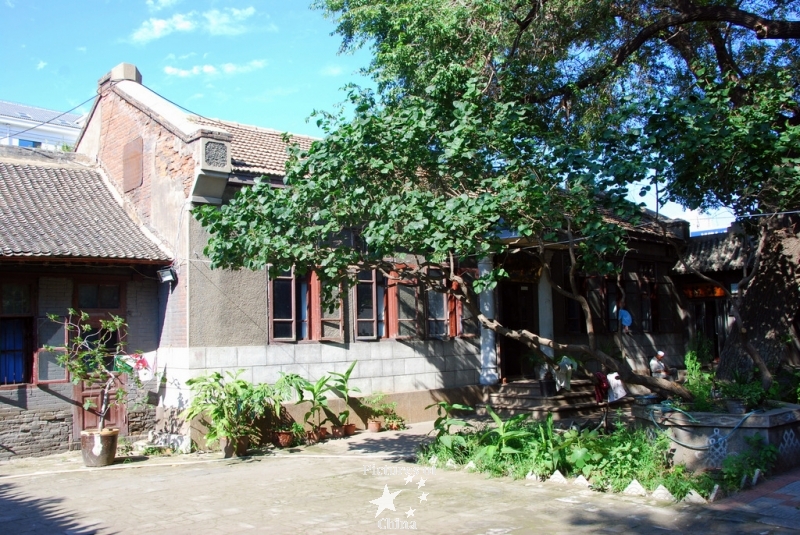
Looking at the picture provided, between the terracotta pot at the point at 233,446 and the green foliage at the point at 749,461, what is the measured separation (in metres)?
7.41

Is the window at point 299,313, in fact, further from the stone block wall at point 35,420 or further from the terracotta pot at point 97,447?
the stone block wall at point 35,420

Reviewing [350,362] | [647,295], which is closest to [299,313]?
[350,362]

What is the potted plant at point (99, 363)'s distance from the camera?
1147cm

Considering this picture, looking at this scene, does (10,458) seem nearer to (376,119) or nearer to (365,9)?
(376,119)

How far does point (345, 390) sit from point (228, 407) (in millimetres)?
2589

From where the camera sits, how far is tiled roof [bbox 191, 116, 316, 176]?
13.7m

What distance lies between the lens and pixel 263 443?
1307 cm

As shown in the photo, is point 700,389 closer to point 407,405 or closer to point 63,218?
point 407,405

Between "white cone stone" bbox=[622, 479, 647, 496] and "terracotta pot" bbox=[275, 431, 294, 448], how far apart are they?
651 centimetres

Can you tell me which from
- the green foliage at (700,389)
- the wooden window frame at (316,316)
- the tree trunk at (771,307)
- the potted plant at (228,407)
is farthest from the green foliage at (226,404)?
the tree trunk at (771,307)

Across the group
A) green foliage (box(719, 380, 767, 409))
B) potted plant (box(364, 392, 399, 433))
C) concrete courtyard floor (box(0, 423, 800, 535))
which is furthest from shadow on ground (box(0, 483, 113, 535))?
green foliage (box(719, 380, 767, 409))

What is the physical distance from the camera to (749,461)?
8688 millimetres

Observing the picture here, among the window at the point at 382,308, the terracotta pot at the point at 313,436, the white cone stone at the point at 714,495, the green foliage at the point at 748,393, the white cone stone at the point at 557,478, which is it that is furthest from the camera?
the window at the point at 382,308

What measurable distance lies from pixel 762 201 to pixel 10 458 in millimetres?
12276
